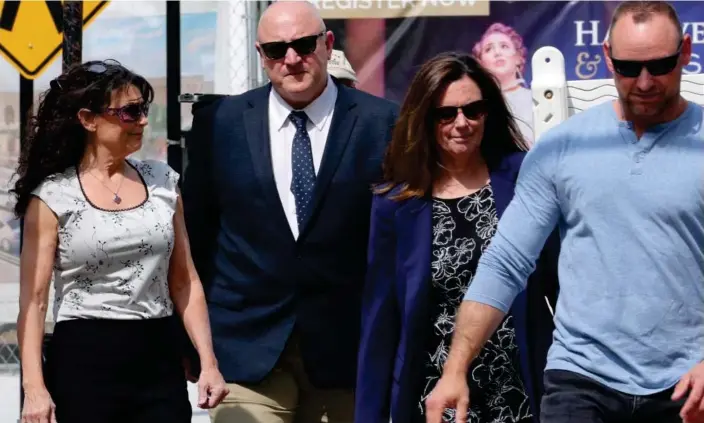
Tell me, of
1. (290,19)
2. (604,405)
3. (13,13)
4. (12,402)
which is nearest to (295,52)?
(290,19)

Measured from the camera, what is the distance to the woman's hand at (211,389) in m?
4.07

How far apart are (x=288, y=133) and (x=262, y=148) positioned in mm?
117

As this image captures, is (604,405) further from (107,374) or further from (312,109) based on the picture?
(312,109)

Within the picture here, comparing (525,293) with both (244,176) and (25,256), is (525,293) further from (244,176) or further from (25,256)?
(25,256)

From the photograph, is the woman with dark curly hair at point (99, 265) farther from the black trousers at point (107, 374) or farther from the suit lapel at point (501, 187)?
the suit lapel at point (501, 187)

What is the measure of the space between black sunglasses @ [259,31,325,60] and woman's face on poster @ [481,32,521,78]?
12.1 ft

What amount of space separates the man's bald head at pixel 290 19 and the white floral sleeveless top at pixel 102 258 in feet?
2.76

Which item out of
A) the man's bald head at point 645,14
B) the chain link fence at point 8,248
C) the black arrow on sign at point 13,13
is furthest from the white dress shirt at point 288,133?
the chain link fence at point 8,248

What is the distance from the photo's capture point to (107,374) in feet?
12.9

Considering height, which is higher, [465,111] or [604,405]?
[465,111]

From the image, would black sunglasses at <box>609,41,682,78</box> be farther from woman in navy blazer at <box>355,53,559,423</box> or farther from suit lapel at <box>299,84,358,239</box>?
suit lapel at <box>299,84,358,239</box>

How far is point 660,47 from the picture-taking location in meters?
3.27

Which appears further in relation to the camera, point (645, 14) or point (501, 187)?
point (501, 187)

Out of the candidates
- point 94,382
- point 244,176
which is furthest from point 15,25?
point 94,382
